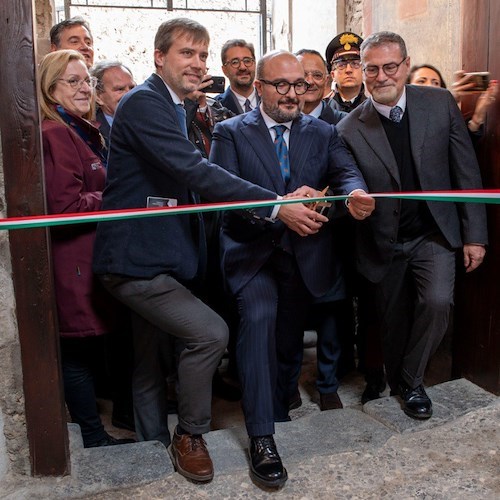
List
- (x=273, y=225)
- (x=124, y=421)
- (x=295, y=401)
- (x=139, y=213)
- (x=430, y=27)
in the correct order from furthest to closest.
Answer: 1. (x=430, y=27)
2. (x=295, y=401)
3. (x=124, y=421)
4. (x=273, y=225)
5. (x=139, y=213)

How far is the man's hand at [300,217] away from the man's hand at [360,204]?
0.24 metres

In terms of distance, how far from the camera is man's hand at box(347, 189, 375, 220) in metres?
2.76

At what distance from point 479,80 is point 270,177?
3.76 feet

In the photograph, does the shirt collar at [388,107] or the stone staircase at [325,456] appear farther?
the shirt collar at [388,107]

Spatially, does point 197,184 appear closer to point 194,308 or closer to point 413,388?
point 194,308

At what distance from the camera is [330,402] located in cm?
341

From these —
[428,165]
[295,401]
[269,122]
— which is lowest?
[295,401]

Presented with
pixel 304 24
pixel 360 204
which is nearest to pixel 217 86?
pixel 360 204

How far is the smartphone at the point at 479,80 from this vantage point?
3068mm

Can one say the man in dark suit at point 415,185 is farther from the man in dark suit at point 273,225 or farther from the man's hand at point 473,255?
the man in dark suit at point 273,225

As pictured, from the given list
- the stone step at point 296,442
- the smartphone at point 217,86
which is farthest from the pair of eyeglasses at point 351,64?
the stone step at point 296,442

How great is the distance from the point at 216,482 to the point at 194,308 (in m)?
0.69

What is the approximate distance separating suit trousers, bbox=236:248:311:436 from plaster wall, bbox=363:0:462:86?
2.11 metres

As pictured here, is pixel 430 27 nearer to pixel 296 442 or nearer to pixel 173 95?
pixel 173 95
